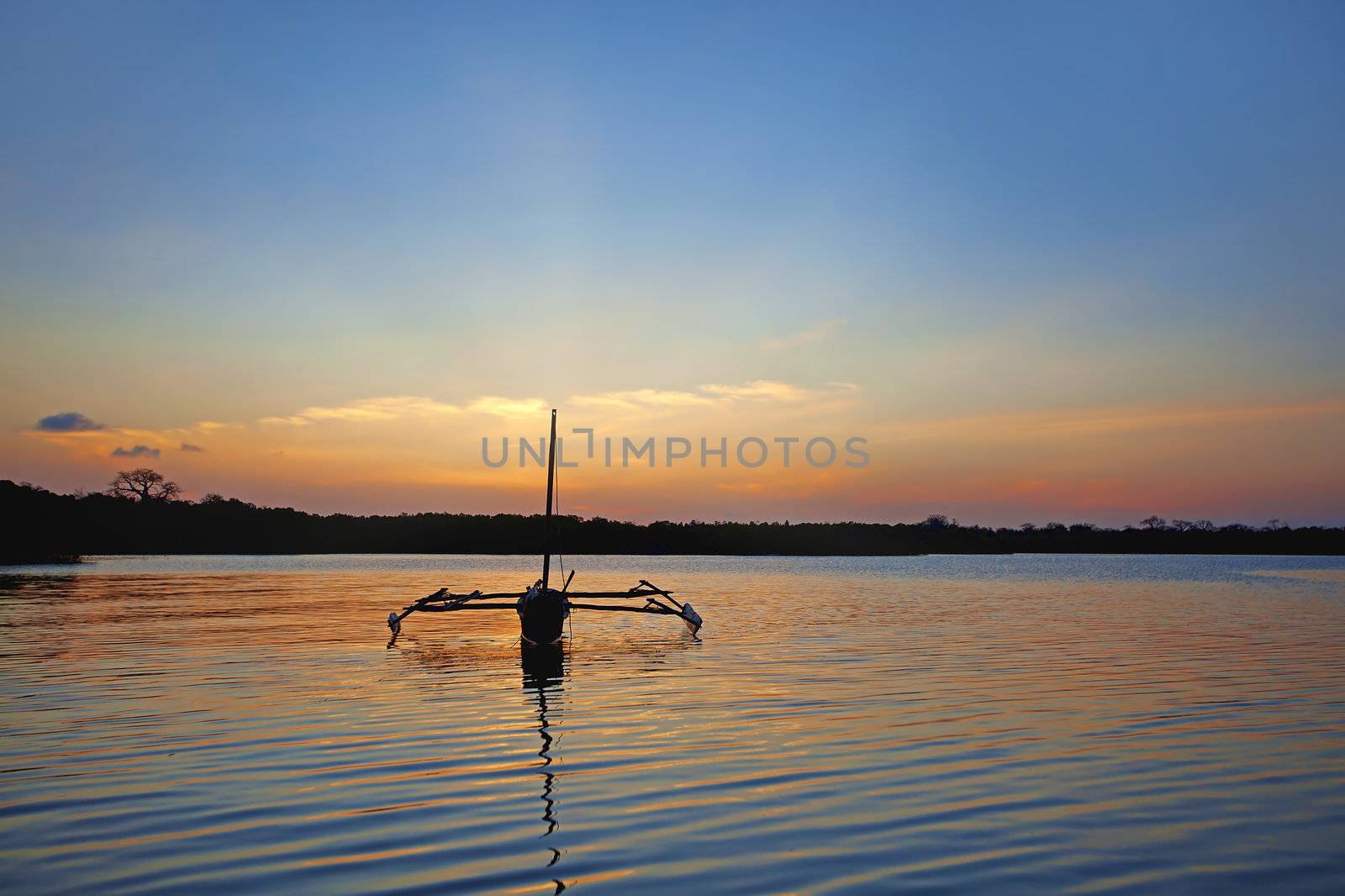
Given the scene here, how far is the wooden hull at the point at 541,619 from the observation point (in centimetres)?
3030

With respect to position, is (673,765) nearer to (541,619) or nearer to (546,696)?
(546,696)

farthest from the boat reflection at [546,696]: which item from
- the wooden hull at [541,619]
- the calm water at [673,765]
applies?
the wooden hull at [541,619]

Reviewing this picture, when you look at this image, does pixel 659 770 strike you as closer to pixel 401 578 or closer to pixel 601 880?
pixel 601 880

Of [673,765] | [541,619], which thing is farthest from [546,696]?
[541,619]

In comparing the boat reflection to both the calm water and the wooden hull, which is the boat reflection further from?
the wooden hull

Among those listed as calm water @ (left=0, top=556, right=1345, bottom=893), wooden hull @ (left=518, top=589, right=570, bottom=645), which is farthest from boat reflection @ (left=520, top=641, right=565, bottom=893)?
wooden hull @ (left=518, top=589, right=570, bottom=645)

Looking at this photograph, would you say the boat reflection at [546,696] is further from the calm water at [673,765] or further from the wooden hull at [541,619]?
the wooden hull at [541,619]

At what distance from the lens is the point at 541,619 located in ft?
99.3

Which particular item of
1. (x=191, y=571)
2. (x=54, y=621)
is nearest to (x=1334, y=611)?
(x=54, y=621)

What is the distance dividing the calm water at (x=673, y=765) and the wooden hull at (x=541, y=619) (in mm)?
829

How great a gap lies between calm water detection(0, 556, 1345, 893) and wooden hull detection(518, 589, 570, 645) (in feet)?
2.72

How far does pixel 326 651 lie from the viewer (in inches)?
1151

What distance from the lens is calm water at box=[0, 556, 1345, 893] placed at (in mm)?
9312

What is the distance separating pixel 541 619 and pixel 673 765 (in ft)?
56.0
